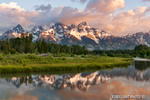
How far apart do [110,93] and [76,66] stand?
23.3m

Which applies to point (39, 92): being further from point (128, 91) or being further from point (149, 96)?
point (149, 96)

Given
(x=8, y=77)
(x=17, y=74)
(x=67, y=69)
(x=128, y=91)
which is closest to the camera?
(x=128, y=91)

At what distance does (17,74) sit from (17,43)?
97.1 m

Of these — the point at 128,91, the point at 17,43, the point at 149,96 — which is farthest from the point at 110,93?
the point at 17,43

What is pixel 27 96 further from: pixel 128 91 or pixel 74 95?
pixel 128 91

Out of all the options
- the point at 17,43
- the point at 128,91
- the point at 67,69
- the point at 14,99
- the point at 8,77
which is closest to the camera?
the point at 14,99

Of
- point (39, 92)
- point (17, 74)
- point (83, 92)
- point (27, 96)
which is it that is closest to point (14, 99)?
point (27, 96)

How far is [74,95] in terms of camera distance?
75.4 ft

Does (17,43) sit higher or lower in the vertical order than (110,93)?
higher

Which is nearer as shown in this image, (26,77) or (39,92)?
(39,92)

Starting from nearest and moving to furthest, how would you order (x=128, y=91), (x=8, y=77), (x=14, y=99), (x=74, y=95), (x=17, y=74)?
(x=14, y=99)
(x=74, y=95)
(x=128, y=91)
(x=8, y=77)
(x=17, y=74)

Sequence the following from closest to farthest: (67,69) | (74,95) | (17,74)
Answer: (74,95)
(17,74)
(67,69)

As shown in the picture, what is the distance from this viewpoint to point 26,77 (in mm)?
35031

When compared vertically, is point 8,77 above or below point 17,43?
below
